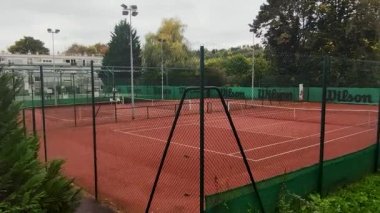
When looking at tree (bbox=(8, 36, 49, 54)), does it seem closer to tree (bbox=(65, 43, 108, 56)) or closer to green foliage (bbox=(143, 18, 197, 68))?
tree (bbox=(65, 43, 108, 56))

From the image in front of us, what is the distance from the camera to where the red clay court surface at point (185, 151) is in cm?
760

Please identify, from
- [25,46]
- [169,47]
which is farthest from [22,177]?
[25,46]

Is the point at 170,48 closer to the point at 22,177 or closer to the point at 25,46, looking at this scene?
the point at 22,177

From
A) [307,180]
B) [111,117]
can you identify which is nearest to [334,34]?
[111,117]

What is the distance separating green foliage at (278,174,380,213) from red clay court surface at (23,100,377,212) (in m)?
1.25

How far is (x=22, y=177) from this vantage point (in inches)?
126

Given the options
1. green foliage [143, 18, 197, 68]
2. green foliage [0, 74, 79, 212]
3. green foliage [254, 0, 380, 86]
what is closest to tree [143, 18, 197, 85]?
green foliage [143, 18, 197, 68]

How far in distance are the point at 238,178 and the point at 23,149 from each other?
5.73 m

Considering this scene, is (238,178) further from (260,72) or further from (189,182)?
(260,72)

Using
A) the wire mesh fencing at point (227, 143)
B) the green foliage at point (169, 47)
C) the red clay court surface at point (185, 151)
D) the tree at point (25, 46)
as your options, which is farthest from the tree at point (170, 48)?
the tree at point (25, 46)

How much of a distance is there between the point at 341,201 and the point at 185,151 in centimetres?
652

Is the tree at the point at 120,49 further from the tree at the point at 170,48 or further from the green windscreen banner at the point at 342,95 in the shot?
the green windscreen banner at the point at 342,95

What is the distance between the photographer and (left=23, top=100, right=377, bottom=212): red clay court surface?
7.60 meters

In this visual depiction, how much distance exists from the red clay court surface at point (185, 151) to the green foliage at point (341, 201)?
4.09 ft
